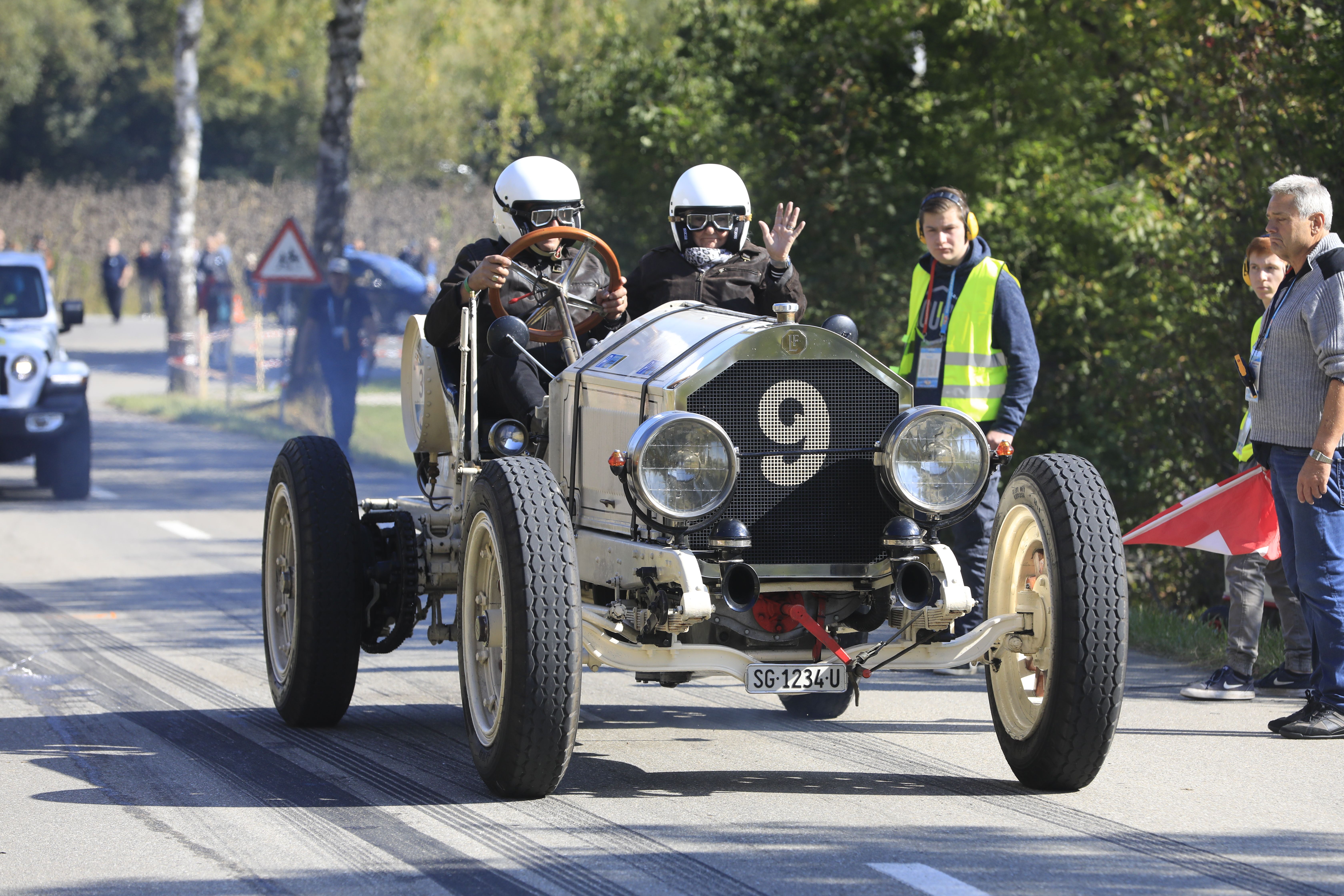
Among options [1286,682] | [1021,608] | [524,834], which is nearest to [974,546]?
[1286,682]

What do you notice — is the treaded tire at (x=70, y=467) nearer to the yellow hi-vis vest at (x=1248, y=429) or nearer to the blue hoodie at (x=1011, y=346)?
the blue hoodie at (x=1011, y=346)

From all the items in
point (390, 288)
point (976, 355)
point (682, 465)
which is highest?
point (390, 288)

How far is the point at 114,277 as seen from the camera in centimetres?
4259

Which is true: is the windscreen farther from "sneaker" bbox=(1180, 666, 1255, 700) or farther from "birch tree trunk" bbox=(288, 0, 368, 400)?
"sneaker" bbox=(1180, 666, 1255, 700)

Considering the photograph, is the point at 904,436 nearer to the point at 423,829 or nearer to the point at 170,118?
the point at 423,829

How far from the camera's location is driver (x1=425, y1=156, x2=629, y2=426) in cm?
715

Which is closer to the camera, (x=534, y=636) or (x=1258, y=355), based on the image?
(x=534, y=636)

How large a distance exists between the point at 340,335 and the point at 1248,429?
609 inches

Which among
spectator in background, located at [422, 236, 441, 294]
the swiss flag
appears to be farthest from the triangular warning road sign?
the swiss flag

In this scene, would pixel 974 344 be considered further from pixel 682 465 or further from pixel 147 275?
pixel 147 275

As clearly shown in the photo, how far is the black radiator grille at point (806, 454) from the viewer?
20.0 feet

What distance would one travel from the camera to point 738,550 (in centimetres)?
598

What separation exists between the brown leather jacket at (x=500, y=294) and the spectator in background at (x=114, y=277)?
3552 cm

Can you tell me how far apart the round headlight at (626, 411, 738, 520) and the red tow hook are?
1.53ft
